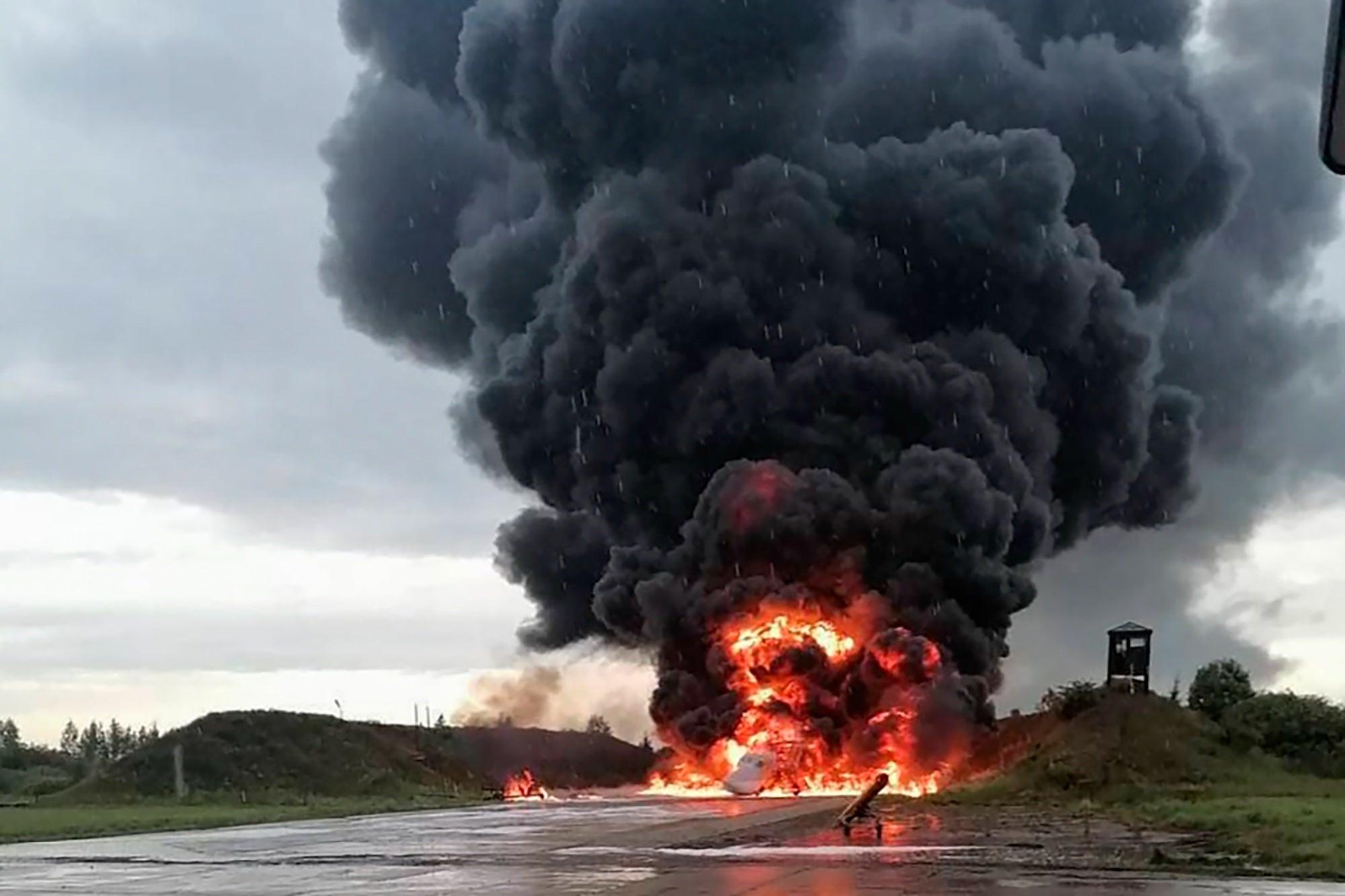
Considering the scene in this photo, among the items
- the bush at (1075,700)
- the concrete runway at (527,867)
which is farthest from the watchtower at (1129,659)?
the concrete runway at (527,867)

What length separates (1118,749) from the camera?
6706cm

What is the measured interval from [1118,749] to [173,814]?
1559 inches

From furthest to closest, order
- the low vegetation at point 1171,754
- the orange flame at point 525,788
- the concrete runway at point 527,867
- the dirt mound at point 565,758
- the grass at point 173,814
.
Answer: the dirt mound at point 565,758
the orange flame at point 525,788
the low vegetation at point 1171,754
the grass at point 173,814
the concrete runway at point 527,867

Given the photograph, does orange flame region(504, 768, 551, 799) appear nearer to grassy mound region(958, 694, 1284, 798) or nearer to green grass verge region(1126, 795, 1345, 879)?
grassy mound region(958, 694, 1284, 798)

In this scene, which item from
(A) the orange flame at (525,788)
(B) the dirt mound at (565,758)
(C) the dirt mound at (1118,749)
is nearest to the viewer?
(C) the dirt mound at (1118,749)

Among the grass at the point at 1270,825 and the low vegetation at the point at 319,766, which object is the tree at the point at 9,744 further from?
the grass at the point at 1270,825

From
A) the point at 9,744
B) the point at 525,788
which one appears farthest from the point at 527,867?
the point at 9,744

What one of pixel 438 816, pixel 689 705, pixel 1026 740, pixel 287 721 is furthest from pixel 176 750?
pixel 1026 740

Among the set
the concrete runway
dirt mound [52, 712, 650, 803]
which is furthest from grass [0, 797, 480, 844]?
dirt mound [52, 712, 650, 803]

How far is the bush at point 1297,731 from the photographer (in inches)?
2677

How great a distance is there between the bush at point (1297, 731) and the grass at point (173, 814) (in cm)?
3586

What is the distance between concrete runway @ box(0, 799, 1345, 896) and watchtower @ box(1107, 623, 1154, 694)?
3732 cm

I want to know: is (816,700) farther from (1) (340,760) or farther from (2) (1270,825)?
(1) (340,760)

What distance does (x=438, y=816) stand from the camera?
5256 cm
